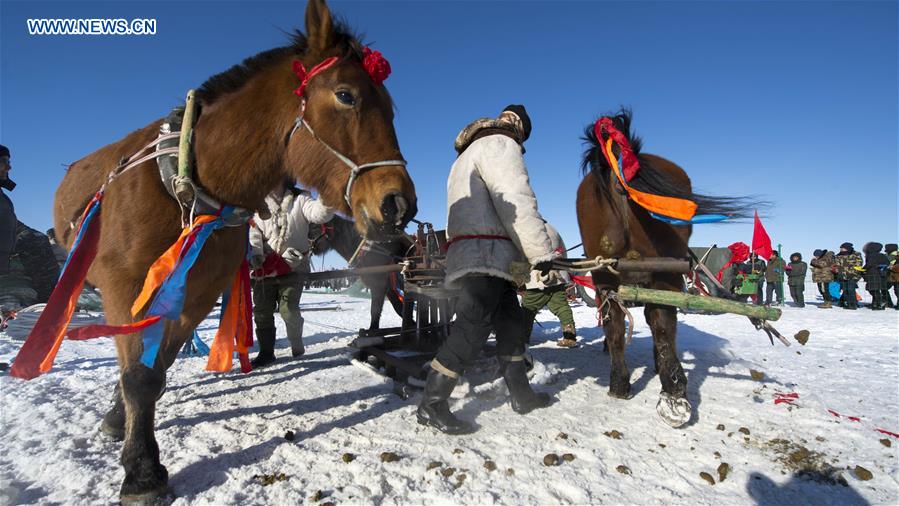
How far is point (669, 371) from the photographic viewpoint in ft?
9.82

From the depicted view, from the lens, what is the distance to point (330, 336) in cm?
710

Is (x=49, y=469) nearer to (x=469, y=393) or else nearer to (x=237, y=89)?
(x=237, y=89)

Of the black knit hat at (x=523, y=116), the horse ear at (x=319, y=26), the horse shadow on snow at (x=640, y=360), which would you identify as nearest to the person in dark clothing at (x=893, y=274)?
the horse shadow on snow at (x=640, y=360)

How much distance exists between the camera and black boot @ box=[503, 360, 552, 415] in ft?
10.1

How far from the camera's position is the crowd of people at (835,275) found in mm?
13086

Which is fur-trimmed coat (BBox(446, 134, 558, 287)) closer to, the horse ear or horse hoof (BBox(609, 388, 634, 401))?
the horse ear

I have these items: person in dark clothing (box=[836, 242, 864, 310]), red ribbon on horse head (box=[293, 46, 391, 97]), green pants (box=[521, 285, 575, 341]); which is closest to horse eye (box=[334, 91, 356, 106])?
red ribbon on horse head (box=[293, 46, 391, 97])

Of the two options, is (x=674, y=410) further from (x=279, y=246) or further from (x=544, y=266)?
(x=279, y=246)

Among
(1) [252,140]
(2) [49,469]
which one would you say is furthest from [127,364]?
(1) [252,140]

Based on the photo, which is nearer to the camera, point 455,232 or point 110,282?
point 110,282

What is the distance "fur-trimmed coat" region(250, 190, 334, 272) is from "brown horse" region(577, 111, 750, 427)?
2.61 metres

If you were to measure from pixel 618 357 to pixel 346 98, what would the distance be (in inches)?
116

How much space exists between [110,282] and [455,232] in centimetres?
196

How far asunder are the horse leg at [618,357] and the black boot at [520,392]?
2.19 ft
